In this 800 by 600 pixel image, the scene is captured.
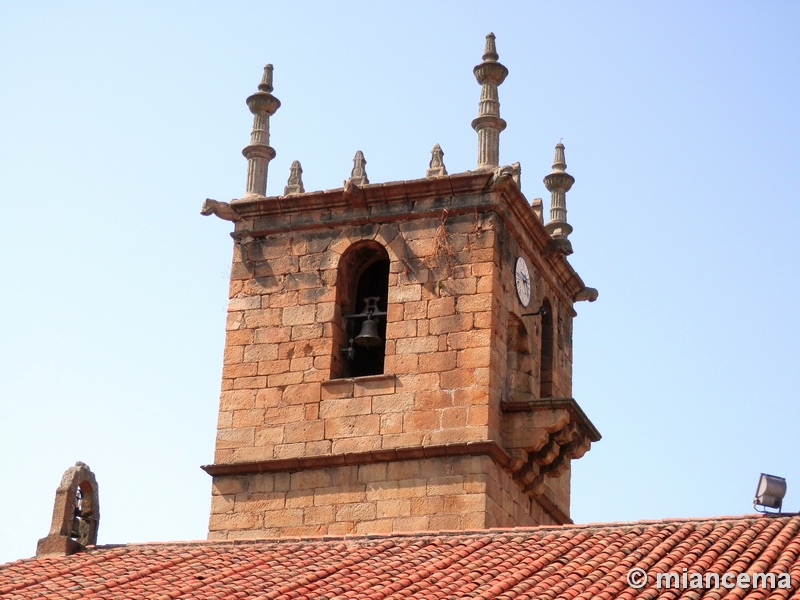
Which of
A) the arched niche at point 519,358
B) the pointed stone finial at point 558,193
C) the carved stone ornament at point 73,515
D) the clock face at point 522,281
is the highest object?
the pointed stone finial at point 558,193

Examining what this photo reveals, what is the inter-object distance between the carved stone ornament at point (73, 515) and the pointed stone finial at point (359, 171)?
5.15 m

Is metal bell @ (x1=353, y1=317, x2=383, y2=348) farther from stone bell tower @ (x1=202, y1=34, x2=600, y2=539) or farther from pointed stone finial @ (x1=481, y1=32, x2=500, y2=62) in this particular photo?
pointed stone finial @ (x1=481, y1=32, x2=500, y2=62)

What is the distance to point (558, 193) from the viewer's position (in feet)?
80.5

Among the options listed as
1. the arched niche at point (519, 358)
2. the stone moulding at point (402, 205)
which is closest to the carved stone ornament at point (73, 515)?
the stone moulding at point (402, 205)

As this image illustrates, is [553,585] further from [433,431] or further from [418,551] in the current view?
[433,431]

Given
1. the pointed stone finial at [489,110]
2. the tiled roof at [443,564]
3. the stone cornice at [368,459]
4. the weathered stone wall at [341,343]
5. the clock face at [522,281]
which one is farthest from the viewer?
the clock face at [522,281]

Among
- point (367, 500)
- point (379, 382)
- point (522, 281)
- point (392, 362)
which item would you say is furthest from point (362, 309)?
point (367, 500)

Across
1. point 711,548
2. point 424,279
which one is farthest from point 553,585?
point 424,279

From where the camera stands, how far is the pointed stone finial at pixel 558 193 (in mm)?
24094

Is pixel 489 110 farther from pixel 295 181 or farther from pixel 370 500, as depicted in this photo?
pixel 370 500

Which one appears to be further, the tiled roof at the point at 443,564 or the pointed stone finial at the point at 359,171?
the pointed stone finial at the point at 359,171

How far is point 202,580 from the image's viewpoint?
1694cm

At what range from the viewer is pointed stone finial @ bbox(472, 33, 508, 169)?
2197 centimetres

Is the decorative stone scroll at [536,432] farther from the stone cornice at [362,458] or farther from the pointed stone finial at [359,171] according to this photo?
the pointed stone finial at [359,171]
